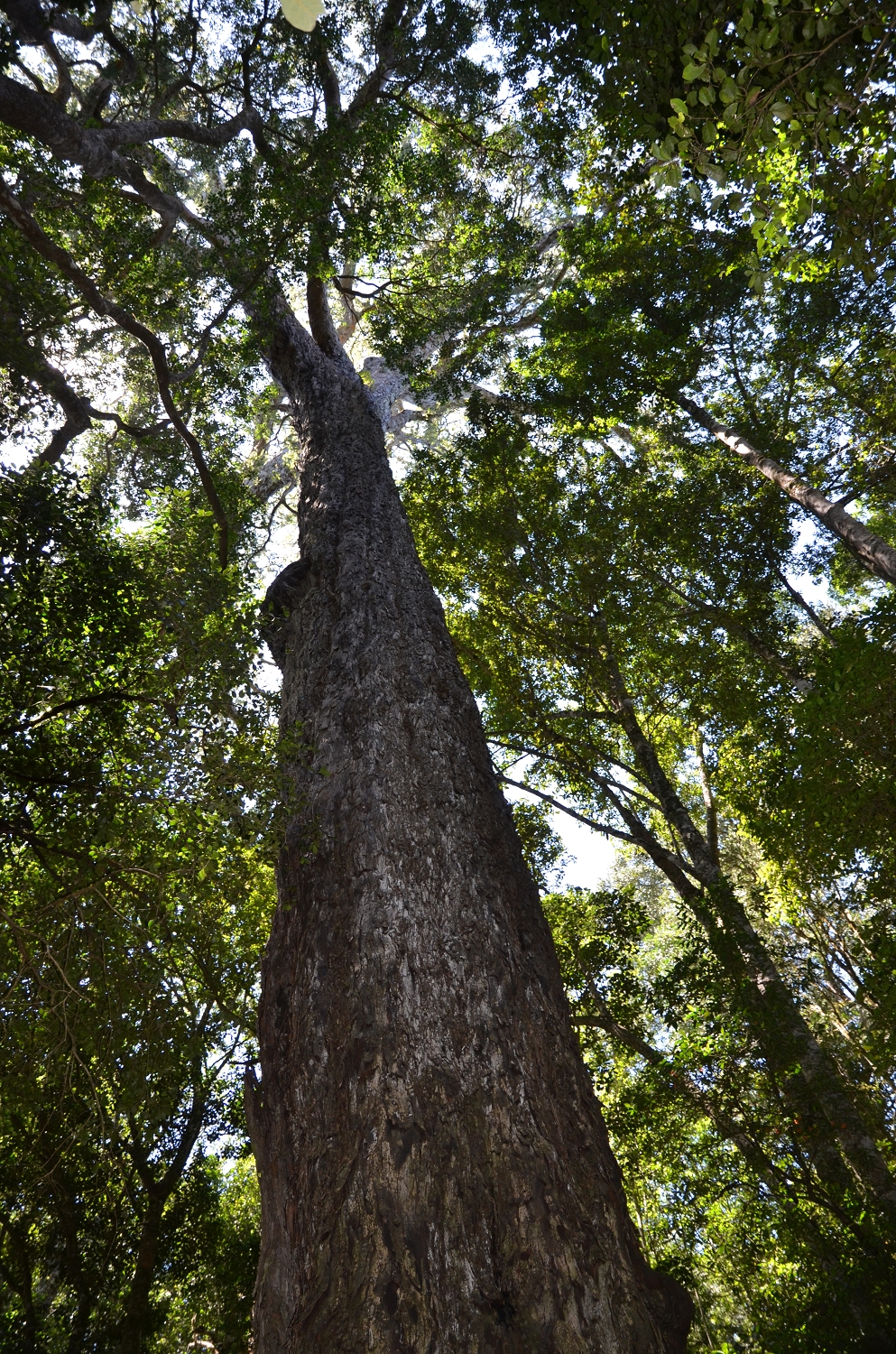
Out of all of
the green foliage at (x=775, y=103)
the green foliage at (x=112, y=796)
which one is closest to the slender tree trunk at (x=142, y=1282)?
the green foliage at (x=112, y=796)

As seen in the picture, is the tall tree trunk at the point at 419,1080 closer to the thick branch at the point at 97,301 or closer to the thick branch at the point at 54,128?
the thick branch at the point at 97,301

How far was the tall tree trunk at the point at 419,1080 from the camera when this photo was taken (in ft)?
6.27

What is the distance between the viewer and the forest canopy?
354 cm

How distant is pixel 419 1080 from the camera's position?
89.1 inches

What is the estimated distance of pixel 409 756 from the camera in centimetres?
341

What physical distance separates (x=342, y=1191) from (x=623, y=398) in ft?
31.8

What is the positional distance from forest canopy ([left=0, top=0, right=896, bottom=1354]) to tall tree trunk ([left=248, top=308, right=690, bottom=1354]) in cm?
52

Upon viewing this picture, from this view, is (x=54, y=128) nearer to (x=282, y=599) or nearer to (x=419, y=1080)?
(x=282, y=599)

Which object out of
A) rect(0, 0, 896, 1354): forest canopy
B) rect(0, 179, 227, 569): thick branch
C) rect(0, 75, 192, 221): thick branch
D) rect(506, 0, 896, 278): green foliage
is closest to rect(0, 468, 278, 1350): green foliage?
rect(0, 0, 896, 1354): forest canopy

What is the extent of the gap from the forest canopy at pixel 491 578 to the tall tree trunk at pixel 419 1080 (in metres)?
0.52

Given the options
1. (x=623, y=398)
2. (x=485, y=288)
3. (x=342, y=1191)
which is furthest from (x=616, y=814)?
(x=342, y=1191)

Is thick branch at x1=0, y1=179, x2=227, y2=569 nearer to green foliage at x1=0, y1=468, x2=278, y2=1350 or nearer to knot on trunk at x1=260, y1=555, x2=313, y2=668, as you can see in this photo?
green foliage at x1=0, y1=468, x2=278, y2=1350

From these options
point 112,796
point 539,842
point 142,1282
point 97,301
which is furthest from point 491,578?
point 142,1282

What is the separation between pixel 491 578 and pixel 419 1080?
7739 millimetres
